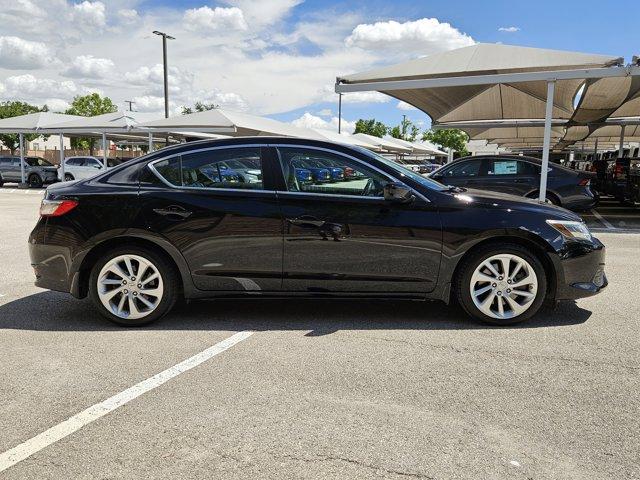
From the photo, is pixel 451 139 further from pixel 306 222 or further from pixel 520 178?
pixel 306 222

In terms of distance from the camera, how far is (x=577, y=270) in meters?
4.48

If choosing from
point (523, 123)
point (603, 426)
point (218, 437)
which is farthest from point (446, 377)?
point (523, 123)

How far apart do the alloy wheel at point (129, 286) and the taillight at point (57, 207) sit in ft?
1.82

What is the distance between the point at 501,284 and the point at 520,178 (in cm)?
784

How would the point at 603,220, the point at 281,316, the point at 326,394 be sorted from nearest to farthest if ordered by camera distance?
the point at 326,394 → the point at 281,316 → the point at 603,220

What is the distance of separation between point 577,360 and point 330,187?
7.27 feet

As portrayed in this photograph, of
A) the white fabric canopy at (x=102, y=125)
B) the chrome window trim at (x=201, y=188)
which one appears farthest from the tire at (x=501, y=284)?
the white fabric canopy at (x=102, y=125)

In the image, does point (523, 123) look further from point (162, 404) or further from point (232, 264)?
point (162, 404)

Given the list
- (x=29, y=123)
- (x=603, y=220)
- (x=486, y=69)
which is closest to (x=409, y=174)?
(x=486, y=69)

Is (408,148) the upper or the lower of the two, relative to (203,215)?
upper

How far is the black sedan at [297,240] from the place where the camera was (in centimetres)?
440

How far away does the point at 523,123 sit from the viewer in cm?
2133

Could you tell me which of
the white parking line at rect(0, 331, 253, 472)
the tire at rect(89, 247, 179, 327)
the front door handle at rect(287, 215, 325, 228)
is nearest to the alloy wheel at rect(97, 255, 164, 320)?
the tire at rect(89, 247, 179, 327)

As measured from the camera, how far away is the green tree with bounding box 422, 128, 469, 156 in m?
77.7
